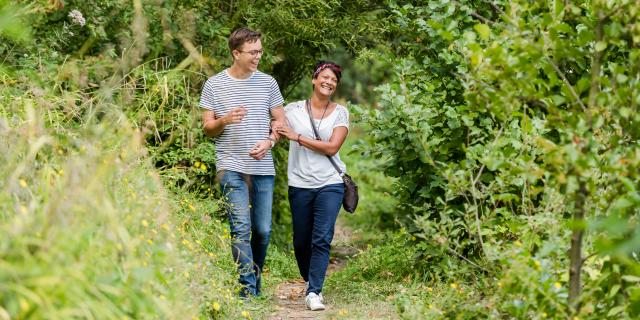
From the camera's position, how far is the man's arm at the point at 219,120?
6.56 metres

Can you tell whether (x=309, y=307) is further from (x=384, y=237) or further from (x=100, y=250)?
(x=384, y=237)

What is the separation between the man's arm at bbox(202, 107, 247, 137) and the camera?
656 centimetres

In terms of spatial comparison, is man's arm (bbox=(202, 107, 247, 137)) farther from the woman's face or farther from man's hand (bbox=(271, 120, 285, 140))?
the woman's face

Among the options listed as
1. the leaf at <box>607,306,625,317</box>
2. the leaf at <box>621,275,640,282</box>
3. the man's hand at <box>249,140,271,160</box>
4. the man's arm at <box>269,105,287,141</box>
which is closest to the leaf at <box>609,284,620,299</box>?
the leaf at <box>607,306,625,317</box>

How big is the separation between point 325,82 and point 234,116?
2.86 ft

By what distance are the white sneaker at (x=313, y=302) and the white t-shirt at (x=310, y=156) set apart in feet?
2.57

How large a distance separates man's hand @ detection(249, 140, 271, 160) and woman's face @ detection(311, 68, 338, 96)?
1.97 ft

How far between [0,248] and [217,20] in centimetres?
544

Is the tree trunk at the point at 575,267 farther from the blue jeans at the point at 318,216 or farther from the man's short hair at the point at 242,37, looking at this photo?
the man's short hair at the point at 242,37

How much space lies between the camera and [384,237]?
423 inches

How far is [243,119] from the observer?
6848 millimetres

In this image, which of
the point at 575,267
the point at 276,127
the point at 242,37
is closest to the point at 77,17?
the point at 242,37

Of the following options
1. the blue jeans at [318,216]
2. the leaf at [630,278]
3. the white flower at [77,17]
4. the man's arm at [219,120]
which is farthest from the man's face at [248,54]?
the leaf at [630,278]

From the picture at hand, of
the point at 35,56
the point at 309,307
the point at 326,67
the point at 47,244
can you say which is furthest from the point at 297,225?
the point at 47,244
